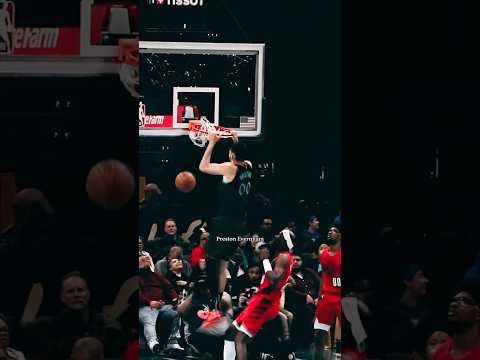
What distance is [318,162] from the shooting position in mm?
9102

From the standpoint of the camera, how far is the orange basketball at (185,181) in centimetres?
890

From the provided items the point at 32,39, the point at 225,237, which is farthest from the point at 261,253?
the point at 32,39

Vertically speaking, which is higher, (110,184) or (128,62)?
(128,62)

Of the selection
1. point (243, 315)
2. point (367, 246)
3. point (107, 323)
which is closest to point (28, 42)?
point (107, 323)

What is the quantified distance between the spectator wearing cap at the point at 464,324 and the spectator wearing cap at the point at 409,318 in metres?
0.08

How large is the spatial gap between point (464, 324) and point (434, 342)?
128 mm

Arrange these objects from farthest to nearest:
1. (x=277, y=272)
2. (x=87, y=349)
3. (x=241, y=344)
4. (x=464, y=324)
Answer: (x=277, y=272)
(x=241, y=344)
(x=464, y=324)
(x=87, y=349)

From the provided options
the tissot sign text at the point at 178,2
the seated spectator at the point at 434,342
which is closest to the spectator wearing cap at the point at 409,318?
the seated spectator at the point at 434,342

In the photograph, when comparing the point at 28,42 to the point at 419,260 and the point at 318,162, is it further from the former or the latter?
the point at 318,162

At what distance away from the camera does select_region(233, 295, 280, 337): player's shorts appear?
28.1 ft

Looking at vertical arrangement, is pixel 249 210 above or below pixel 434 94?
below

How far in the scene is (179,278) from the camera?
28.7 feet

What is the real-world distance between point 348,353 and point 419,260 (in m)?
0.42

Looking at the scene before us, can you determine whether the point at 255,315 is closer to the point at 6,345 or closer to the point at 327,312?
the point at 327,312
